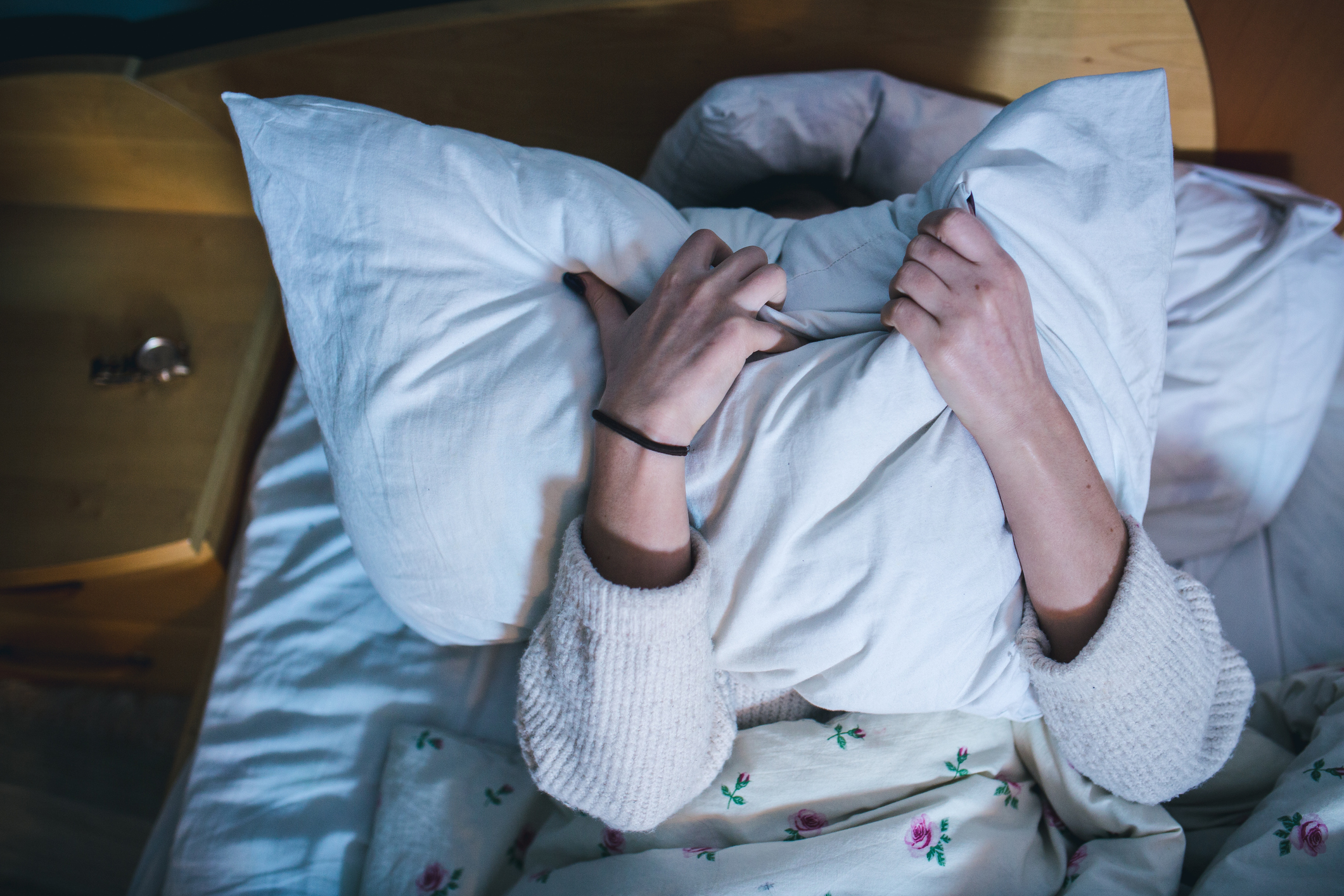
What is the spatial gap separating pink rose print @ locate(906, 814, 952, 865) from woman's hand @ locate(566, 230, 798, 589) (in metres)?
0.31

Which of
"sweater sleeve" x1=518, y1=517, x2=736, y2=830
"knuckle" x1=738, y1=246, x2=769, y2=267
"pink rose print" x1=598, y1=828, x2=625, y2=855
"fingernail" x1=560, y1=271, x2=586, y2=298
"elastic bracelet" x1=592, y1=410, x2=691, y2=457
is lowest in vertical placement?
"pink rose print" x1=598, y1=828, x2=625, y2=855

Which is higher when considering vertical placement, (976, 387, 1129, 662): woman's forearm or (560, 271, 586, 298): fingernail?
(560, 271, 586, 298): fingernail

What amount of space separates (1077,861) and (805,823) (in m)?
0.26

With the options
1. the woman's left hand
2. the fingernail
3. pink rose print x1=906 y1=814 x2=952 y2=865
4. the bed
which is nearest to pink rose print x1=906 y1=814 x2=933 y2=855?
pink rose print x1=906 y1=814 x2=952 y2=865

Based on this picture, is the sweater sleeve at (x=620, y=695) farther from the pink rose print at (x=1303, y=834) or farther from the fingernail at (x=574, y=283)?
the pink rose print at (x=1303, y=834)

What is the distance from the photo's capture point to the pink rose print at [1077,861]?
0.69 metres

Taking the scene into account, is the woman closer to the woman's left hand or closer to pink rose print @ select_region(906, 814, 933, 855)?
the woman's left hand

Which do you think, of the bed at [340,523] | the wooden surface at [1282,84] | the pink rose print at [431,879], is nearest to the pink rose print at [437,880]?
the pink rose print at [431,879]

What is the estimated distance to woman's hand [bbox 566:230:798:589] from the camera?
2.00 ft

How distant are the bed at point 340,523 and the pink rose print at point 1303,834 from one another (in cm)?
28

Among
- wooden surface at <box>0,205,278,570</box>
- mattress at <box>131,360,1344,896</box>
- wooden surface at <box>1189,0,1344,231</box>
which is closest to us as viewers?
mattress at <box>131,360,1344,896</box>

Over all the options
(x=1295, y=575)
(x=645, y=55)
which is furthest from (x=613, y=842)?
(x=645, y=55)

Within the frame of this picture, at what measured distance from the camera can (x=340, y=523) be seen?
38.9 inches

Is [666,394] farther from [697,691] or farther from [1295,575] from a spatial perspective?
[1295,575]
